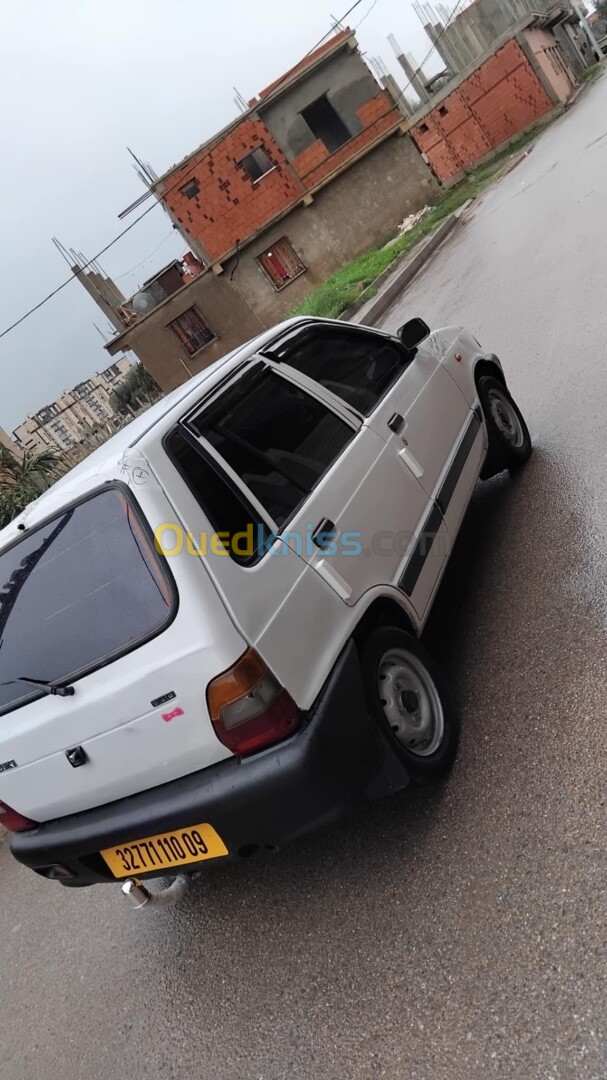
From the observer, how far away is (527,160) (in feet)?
68.6

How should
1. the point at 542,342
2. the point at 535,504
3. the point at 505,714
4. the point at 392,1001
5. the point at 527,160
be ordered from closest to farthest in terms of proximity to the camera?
the point at 392,1001
the point at 505,714
the point at 535,504
the point at 542,342
the point at 527,160

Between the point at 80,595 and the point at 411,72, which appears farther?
the point at 411,72

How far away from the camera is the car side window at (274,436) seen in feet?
9.28

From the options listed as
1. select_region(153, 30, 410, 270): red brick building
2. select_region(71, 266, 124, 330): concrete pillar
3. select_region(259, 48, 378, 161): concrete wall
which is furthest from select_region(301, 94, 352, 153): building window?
select_region(71, 266, 124, 330): concrete pillar

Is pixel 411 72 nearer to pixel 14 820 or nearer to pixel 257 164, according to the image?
pixel 257 164

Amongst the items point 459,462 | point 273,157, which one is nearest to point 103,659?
point 459,462

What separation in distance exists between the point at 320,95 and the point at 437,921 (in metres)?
29.9

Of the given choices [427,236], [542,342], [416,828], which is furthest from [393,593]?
[427,236]

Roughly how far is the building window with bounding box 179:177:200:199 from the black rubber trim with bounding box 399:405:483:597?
2615cm

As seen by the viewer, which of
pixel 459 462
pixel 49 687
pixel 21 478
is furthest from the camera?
pixel 21 478

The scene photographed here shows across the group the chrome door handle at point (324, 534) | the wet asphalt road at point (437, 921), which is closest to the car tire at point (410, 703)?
the wet asphalt road at point (437, 921)

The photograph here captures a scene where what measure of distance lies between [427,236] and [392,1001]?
1892 cm

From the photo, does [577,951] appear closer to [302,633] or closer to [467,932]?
[467,932]

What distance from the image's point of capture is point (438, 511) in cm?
371
